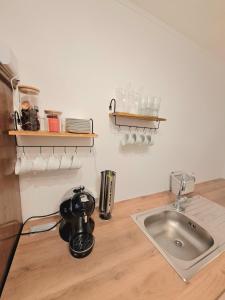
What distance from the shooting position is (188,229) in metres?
1.05

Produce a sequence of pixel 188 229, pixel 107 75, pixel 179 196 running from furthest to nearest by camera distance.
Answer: pixel 179 196
pixel 188 229
pixel 107 75

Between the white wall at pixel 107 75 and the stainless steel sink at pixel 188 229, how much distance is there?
0.88ft

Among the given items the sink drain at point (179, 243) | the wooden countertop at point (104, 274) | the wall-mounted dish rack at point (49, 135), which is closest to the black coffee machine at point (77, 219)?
the wooden countertop at point (104, 274)

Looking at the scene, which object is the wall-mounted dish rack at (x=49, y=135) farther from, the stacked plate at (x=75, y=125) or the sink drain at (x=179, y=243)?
the sink drain at (x=179, y=243)

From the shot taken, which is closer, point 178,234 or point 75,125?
point 75,125

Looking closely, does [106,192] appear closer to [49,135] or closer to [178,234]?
[49,135]

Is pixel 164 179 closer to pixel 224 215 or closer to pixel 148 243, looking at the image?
pixel 224 215

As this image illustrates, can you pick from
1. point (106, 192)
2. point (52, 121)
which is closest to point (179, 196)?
point (106, 192)

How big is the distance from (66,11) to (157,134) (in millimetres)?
1015

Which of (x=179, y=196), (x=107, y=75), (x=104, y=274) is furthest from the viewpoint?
(x=179, y=196)

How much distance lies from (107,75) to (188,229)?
1257 mm

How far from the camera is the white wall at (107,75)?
728mm

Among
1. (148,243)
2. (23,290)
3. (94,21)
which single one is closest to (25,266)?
(23,290)

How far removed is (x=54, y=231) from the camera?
82cm
